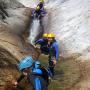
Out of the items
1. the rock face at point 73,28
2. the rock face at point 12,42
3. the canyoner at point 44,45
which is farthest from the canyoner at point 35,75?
the canyoner at point 44,45

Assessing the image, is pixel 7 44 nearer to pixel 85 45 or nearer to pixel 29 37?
pixel 85 45

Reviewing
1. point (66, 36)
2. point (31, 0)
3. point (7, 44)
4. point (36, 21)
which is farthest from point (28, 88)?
point (31, 0)

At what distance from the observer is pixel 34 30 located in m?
24.0

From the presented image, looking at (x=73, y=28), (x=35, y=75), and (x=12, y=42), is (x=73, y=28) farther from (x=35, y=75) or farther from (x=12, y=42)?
(x=35, y=75)

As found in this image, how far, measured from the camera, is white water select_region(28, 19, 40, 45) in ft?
71.5

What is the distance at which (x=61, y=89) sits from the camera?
12.8m

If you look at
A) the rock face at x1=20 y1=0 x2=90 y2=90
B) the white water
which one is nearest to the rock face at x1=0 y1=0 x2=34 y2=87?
the white water

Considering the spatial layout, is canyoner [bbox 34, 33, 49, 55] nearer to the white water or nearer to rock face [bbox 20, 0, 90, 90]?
rock face [bbox 20, 0, 90, 90]

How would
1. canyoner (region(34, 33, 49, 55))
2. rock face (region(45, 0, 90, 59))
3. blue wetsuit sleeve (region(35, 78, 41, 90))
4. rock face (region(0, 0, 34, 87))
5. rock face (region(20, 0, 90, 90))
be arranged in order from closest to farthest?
1. blue wetsuit sleeve (region(35, 78, 41, 90))
2. rock face (region(0, 0, 34, 87))
3. canyoner (region(34, 33, 49, 55))
4. rock face (region(20, 0, 90, 90))
5. rock face (region(45, 0, 90, 59))

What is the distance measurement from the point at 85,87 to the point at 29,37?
398 inches

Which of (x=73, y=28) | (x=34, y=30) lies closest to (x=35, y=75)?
(x=73, y=28)

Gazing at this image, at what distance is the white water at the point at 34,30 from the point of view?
21781 millimetres

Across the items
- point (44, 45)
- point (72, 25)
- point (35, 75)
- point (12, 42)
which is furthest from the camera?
point (72, 25)

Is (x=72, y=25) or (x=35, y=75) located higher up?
(x=72, y=25)
